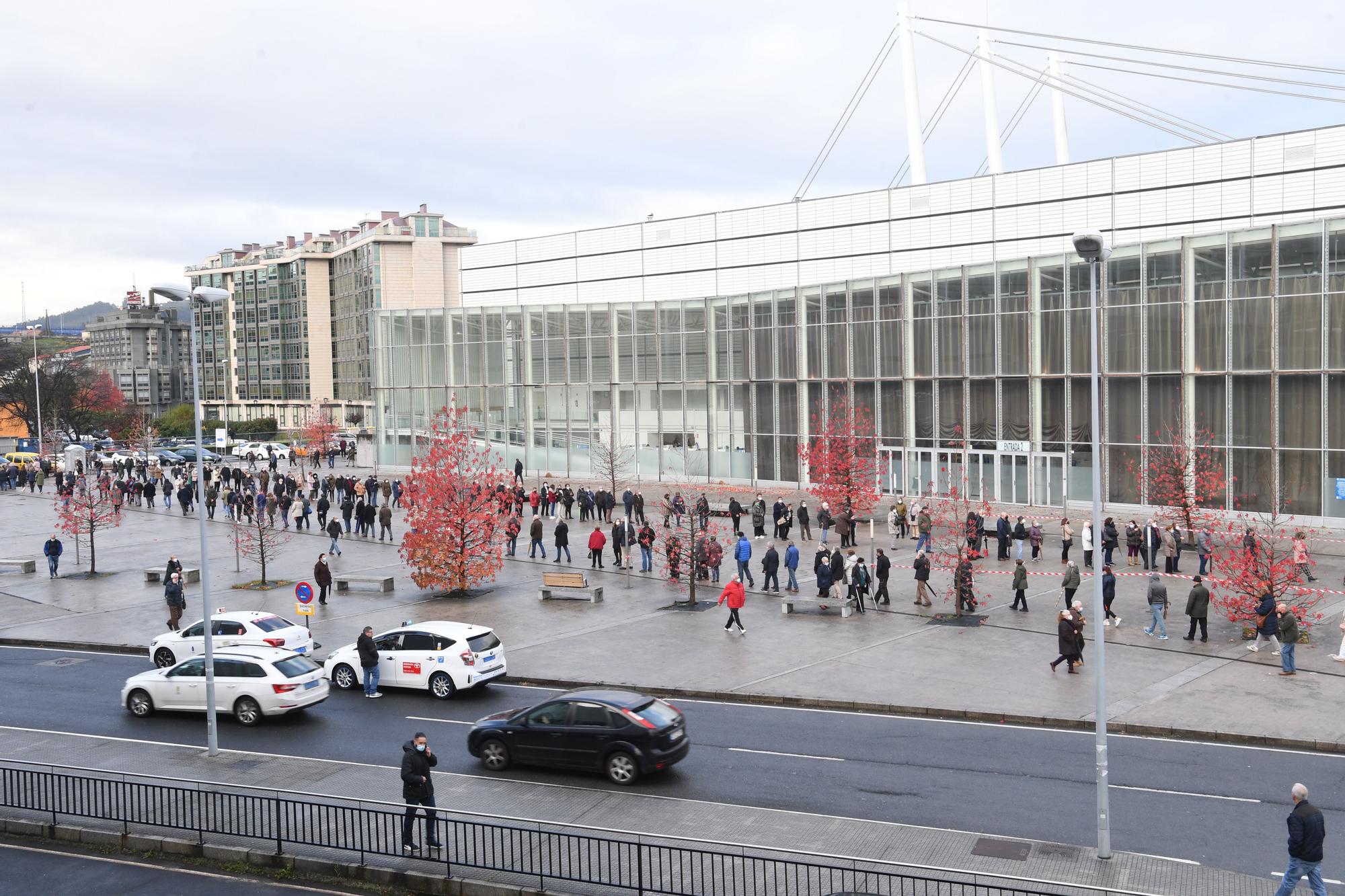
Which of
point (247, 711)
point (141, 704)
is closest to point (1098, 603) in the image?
point (247, 711)

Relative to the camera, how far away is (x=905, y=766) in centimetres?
1599

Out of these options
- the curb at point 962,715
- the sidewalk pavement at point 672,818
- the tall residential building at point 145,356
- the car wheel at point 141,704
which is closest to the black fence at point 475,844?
the sidewalk pavement at point 672,818

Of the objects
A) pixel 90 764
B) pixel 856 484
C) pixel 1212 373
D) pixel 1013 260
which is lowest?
pixel 90 764

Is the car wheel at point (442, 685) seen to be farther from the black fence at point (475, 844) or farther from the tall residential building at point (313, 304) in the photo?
the tall residential building at point (313, 304)

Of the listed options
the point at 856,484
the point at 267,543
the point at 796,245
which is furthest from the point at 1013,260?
the point at 267,543

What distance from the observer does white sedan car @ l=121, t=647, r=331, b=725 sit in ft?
64.2

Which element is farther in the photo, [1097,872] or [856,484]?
[856,484]

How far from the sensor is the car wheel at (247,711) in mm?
19672

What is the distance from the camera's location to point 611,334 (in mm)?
62125

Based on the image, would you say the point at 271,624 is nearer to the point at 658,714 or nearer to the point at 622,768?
the point at 622,768

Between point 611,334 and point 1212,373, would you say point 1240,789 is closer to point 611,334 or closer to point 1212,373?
point 1212,373

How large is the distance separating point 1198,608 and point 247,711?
1815 centimetres

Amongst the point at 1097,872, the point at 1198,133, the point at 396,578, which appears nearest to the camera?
the point at 1097,872

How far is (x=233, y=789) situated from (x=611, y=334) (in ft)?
158
